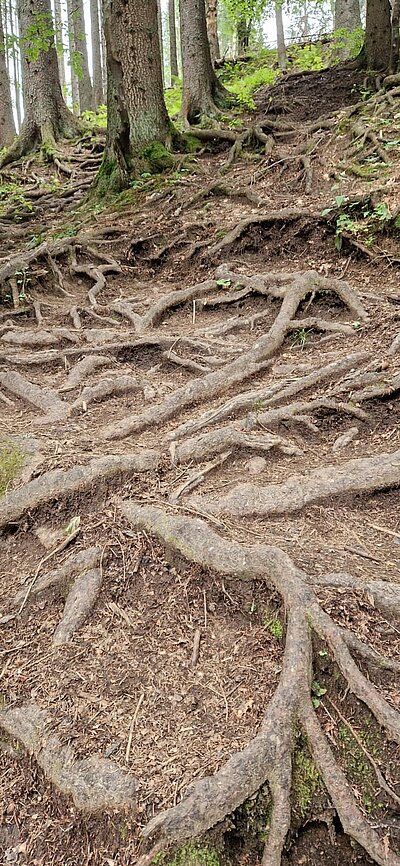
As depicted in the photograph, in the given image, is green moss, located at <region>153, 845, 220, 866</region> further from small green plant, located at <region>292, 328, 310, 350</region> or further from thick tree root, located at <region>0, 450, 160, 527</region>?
small green plant, located at <region>292, 328, 310, 350</region>

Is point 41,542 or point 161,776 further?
point 41,542

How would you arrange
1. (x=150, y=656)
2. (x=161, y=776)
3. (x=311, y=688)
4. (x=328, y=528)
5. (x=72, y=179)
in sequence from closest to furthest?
(x=161, y=776)
(x=311, y=688)
(x=150, y=656)
(x=328, y=528)
(x=72, y=179)

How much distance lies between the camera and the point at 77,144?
13.0 metres

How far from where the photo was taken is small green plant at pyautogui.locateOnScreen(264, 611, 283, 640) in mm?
2453

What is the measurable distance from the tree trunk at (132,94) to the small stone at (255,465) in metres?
6.85

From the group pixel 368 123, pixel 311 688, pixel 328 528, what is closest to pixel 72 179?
pixel 368 123

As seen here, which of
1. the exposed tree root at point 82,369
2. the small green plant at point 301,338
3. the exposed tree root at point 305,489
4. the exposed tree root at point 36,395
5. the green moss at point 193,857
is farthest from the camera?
the small green plant at point 301,338

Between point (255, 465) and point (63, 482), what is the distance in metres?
1.16

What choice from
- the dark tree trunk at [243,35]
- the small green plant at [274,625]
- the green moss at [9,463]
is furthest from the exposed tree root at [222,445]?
the dark tree trunk at [243,35]

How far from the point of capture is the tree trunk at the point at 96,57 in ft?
69.0

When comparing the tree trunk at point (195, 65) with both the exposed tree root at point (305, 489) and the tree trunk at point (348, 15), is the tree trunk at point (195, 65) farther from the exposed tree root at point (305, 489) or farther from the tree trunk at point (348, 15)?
the exposed tree root at point (305, 489)

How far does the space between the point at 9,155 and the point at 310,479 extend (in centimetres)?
1211

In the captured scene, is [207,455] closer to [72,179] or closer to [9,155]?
[72,179]

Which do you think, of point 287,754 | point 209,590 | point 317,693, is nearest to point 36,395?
point 209,590
